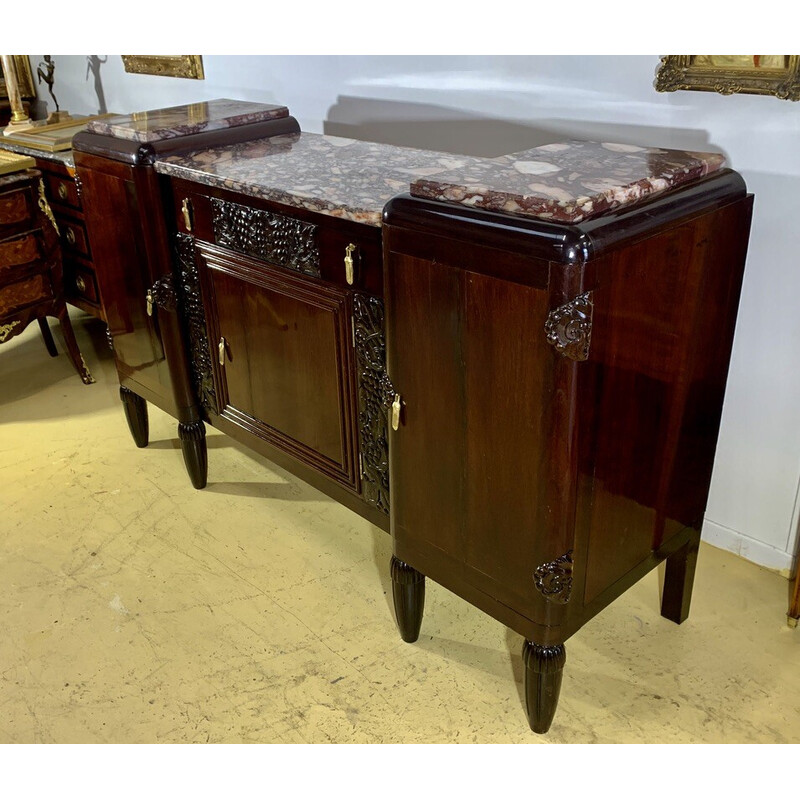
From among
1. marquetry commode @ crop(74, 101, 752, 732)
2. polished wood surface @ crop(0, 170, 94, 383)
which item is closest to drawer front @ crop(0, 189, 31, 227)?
polished wood surface @ crop(0, 170, 94, 383)

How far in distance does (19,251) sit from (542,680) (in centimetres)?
229

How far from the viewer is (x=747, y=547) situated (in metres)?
2.07

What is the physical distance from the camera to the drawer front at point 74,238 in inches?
123

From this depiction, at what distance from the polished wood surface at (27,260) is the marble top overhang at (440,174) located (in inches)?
42.0

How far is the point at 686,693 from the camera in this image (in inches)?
67.6

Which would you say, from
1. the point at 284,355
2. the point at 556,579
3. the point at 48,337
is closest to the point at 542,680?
the point at 556,579

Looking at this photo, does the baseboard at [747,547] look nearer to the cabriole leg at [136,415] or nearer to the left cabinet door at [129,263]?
the left cabinet door at [129,263]

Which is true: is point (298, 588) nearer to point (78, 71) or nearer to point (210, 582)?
point (210, 582)

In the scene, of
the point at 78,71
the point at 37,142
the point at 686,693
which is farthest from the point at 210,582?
the point at 78,71

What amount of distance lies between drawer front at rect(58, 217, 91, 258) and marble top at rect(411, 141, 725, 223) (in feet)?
6.75

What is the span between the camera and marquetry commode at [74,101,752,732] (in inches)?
51.8

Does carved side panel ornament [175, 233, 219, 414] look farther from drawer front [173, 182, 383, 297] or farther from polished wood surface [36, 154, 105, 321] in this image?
polished wood surface [36, 154, 105, 321]

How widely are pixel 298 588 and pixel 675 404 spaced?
1020 millimetres

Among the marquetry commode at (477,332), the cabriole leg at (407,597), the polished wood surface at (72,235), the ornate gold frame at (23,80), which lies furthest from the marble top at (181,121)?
the ornate gold frame at (23,80)
